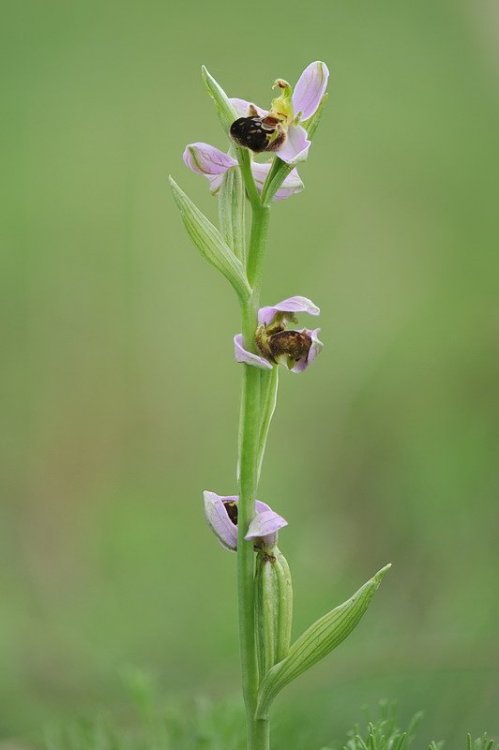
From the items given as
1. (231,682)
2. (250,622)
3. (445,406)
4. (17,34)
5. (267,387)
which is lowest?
(231,682)

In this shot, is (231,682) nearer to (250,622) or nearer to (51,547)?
(250,622)

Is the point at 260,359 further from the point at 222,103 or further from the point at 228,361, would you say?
the point at 228,361

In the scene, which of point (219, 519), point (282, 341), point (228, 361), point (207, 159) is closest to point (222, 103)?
point (207, 159)

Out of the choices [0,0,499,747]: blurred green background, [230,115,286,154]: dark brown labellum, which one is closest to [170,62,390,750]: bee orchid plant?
[230,115,286,154]: dark brown labellum

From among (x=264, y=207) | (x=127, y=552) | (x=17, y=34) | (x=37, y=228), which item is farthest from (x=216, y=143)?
(x=264, y=207)

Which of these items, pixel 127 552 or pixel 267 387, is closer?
pixel 267 387

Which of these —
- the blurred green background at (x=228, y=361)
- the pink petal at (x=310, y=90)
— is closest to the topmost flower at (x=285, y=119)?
the pink petal at (x=310, y=90)
